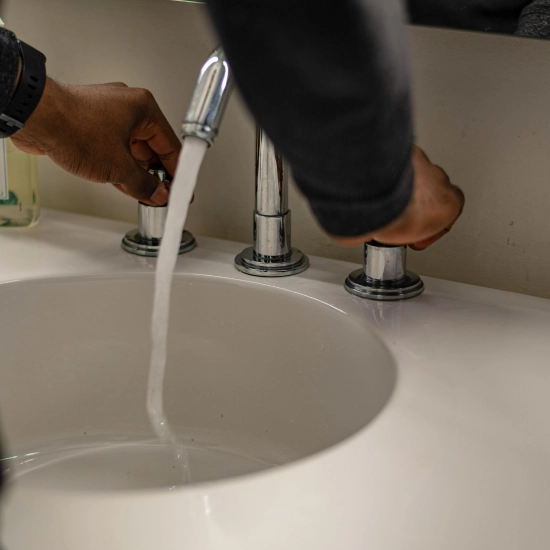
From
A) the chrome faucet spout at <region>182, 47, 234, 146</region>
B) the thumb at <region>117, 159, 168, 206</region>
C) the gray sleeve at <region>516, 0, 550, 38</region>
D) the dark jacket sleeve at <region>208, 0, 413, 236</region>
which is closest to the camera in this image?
the dark jacket sleeve at <region>208, 0, 413, 236</region>

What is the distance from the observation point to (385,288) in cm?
62

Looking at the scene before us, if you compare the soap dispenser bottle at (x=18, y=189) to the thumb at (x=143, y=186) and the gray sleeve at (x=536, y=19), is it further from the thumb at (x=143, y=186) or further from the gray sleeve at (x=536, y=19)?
the gray sleeve at (x=536, y=19)

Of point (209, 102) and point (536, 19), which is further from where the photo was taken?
point (536, 19)

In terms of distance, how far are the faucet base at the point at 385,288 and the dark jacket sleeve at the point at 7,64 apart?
1.02 feet

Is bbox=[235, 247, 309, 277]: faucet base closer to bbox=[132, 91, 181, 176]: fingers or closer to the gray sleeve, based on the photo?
bbox=[132, 91, 181, 176]: fingers

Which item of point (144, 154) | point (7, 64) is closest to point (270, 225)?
point (144, 154)

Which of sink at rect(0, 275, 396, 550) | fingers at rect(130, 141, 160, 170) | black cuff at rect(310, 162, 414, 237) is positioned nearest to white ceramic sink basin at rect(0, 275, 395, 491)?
sink at rect(0, 275, 396, 550)

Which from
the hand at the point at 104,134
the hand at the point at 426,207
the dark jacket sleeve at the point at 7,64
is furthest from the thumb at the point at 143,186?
the hand at the point at 426,207

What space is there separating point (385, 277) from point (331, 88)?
0.93 ft

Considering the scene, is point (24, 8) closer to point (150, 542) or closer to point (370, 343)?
point (370, 343)

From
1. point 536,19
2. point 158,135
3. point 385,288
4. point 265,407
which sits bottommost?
point 265,407

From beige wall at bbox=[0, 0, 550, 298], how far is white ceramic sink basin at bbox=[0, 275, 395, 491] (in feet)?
0.38

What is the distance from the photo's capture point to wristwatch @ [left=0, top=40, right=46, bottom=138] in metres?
0.61

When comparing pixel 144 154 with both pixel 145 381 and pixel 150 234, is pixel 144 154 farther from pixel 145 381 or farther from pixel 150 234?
pixel 145 381
